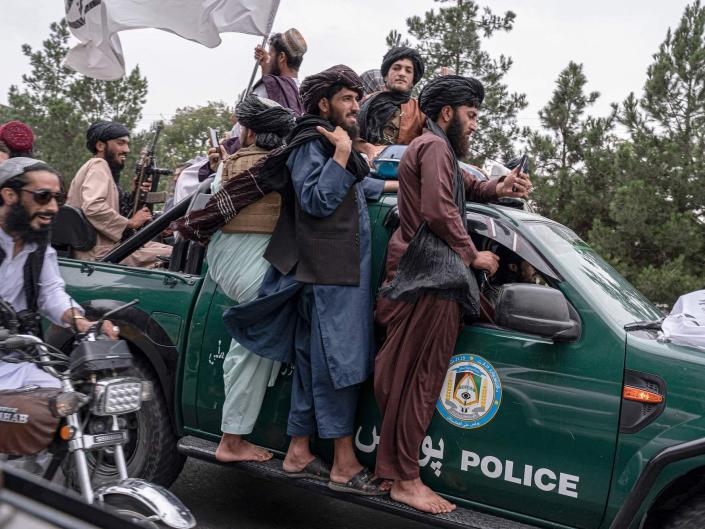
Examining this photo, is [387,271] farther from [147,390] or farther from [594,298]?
[147,390]

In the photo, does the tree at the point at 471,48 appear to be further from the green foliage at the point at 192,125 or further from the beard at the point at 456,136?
the green foliage at the point at 192,125

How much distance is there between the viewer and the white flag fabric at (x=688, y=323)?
10.4 ft

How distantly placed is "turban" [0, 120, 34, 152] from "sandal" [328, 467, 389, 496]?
4582 mm

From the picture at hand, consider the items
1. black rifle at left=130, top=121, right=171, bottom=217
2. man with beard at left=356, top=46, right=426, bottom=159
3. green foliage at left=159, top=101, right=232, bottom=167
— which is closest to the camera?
man with beard at left=356, top=46, right=426, bottom=159

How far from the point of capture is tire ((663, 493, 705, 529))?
115 inches

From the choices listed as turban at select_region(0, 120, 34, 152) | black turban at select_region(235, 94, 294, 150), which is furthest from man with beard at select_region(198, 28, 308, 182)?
turban at select_region(0, 120, 34, 152)

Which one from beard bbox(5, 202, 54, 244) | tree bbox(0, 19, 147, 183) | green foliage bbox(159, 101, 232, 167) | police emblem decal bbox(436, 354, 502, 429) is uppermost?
green foliage bbox(159, 101, 232, 167)

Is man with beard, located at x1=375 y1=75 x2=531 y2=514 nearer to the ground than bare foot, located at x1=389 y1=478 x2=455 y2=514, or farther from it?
farther from it

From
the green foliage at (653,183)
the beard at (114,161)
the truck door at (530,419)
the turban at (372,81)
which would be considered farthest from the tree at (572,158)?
the truck door at (530,419)

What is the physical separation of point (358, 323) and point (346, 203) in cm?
59

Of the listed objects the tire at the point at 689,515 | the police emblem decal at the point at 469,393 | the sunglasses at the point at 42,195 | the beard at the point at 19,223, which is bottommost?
the tire at the point at 689,515

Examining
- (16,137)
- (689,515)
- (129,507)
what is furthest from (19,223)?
(16,137)

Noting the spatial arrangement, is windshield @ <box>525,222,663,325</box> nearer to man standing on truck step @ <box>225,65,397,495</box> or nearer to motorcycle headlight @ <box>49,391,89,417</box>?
man standing on truck step @ <box>225,65,397,495</box>

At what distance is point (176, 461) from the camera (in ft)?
14.1
